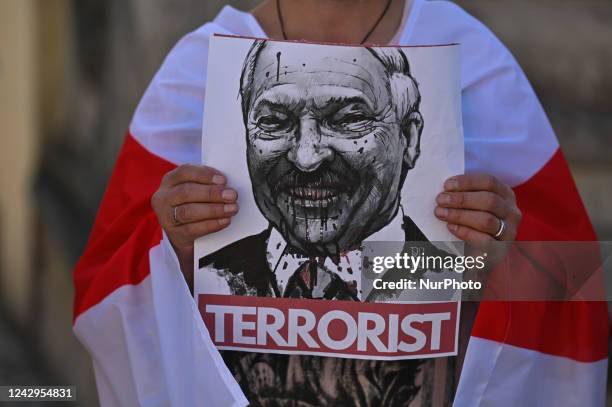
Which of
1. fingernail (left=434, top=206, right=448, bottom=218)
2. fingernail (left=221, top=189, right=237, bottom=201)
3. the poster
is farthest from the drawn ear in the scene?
fingernail (left=221, top=189, right=237, bottom=201)

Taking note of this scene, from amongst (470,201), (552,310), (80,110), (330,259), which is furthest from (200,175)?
(80,110)

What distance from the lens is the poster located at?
82.0 inches

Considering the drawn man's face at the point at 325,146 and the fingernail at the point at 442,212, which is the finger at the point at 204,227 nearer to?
the drawn man's face at the point at 325,146

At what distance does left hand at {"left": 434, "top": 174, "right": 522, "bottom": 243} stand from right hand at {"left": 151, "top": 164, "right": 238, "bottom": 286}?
43 cm

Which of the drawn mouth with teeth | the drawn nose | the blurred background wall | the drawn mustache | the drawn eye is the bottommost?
the drawn mouth with teeth

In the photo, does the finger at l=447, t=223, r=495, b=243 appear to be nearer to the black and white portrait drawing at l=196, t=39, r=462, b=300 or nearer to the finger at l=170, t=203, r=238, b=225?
the black and white portrait drawing at l=196, t=39, r=462, b=300

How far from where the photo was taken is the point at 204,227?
2094 mm

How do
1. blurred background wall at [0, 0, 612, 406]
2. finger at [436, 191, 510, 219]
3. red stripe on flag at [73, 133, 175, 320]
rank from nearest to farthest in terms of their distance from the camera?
1. finger at [436, 191, 510, 219]
2. red stripe on flag at [73, 133, 175, 320]
3. blurred background wall at [0, 0, 612, 406]

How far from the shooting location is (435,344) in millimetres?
2123

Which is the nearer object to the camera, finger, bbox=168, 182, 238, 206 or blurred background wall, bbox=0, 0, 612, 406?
finger, bbox=168, 182, 238, 206

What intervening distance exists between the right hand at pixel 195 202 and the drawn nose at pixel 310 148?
152mm

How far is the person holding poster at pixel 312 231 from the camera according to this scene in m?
2.11

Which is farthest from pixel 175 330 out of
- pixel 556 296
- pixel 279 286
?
pixel 556 296

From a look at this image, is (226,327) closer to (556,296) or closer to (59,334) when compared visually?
(556,296)
